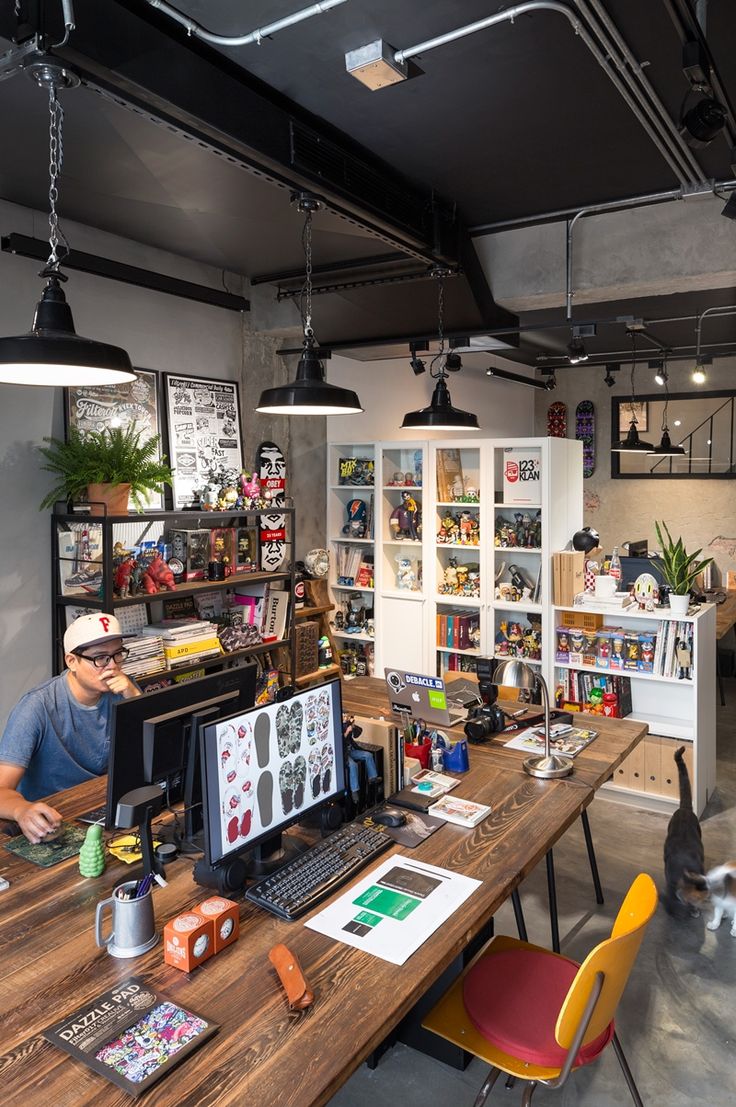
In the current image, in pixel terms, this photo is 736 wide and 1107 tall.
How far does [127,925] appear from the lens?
1776 millimetres

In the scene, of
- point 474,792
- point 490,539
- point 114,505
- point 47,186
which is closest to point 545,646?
point 490,539

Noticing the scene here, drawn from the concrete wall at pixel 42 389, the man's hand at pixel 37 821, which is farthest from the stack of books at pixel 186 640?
the man's hand at pixel 37 821

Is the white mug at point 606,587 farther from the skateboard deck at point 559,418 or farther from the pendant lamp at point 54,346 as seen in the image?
the skateboard deck at point 559,418

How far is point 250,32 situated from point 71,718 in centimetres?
247

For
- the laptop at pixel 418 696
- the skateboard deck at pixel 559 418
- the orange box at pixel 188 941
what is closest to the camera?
the orange box at pixel 188 941

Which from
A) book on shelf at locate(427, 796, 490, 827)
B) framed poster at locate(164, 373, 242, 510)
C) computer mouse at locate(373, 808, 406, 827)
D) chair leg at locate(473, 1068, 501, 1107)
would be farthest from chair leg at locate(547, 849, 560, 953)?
framed poster at locate(164, 373, 242, 510)

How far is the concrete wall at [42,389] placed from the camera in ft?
12.7

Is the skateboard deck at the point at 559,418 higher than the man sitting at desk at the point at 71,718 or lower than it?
higher

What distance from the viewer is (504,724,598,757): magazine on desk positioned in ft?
10.5

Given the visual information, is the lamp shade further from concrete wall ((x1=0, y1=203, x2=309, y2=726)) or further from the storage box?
the storage box

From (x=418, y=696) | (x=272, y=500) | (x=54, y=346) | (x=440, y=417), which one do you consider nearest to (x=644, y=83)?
(x=440, y=417)

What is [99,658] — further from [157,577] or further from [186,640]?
[186,640]

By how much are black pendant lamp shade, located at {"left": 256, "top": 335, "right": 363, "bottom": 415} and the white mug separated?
8.12 ft

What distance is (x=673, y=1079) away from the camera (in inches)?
101
